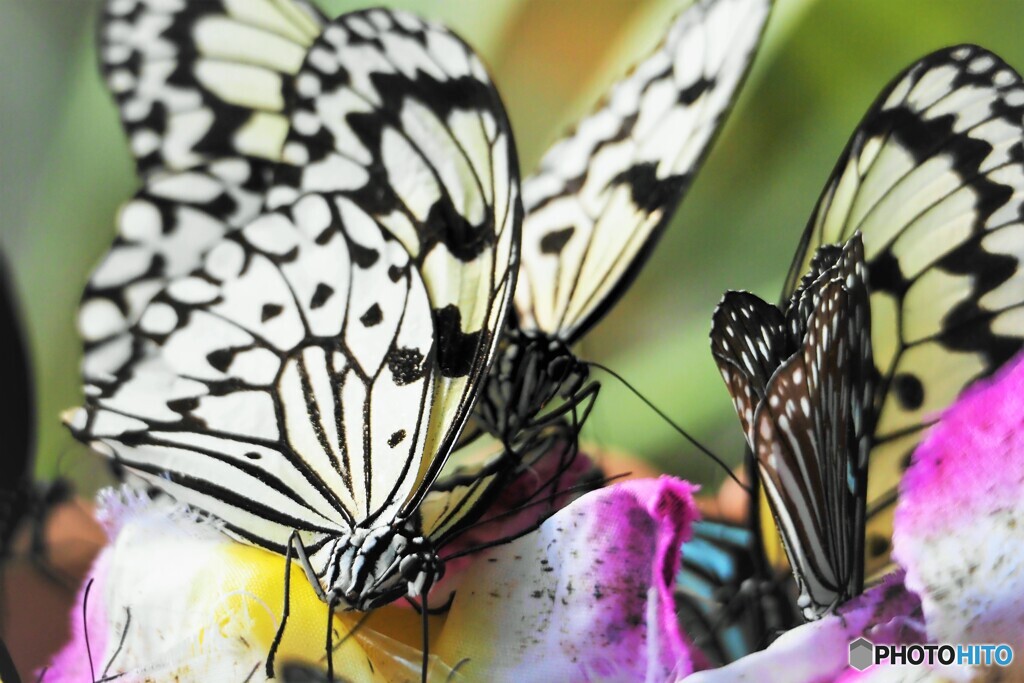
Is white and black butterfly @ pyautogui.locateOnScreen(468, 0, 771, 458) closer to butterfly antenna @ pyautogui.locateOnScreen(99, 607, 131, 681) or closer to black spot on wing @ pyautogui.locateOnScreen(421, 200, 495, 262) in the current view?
black spot on wing @ pyautogui.locateOnScreen(421, 200, 495, 262)

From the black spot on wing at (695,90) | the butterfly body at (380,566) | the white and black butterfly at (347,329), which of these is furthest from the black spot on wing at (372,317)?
the black spot on wing at (695,90)

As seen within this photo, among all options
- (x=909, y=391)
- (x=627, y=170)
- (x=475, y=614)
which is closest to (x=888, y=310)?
(x=909, y=391)

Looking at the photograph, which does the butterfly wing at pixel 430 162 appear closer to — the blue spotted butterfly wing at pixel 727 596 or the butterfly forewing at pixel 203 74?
the butterfly forewing at pixel 203 74

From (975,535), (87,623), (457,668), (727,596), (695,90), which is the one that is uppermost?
(695,90)

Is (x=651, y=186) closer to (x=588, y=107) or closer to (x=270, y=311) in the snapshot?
(x=588, y=107)

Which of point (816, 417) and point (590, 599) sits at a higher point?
point (816, 417)

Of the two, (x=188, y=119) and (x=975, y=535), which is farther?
(x=188, y=119)
